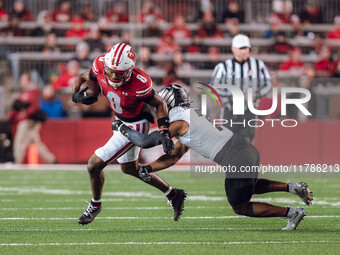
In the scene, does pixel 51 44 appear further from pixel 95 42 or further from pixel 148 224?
pixel 148 224

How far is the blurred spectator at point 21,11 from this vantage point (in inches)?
644

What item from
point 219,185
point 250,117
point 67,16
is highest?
point 67,16

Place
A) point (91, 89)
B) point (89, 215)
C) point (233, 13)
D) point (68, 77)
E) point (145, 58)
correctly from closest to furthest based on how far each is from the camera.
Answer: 1. point (91, 89)
2. point (89, 215)
3. point (68, 77)
4. point (145, 58)
5. point (233, 13)

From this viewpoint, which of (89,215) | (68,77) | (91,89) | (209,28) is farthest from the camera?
(209,28)

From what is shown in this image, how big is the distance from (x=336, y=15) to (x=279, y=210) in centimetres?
1268

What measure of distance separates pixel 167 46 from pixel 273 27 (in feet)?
8.19

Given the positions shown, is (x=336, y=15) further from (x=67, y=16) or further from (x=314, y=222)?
(x=314, y=222)

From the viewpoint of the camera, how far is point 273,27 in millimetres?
16984

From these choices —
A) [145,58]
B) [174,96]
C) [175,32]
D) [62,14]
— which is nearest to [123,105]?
[174,96]

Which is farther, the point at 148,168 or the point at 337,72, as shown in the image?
the point at 337,72

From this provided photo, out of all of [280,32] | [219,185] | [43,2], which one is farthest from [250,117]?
[43,2]

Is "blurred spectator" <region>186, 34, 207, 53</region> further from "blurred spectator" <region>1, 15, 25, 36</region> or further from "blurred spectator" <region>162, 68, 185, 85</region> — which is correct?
"blurred spectator" <region>1, 15, 25, 36</region>

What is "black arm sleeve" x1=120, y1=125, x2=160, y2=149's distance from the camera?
6.30m

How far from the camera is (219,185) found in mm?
11062
